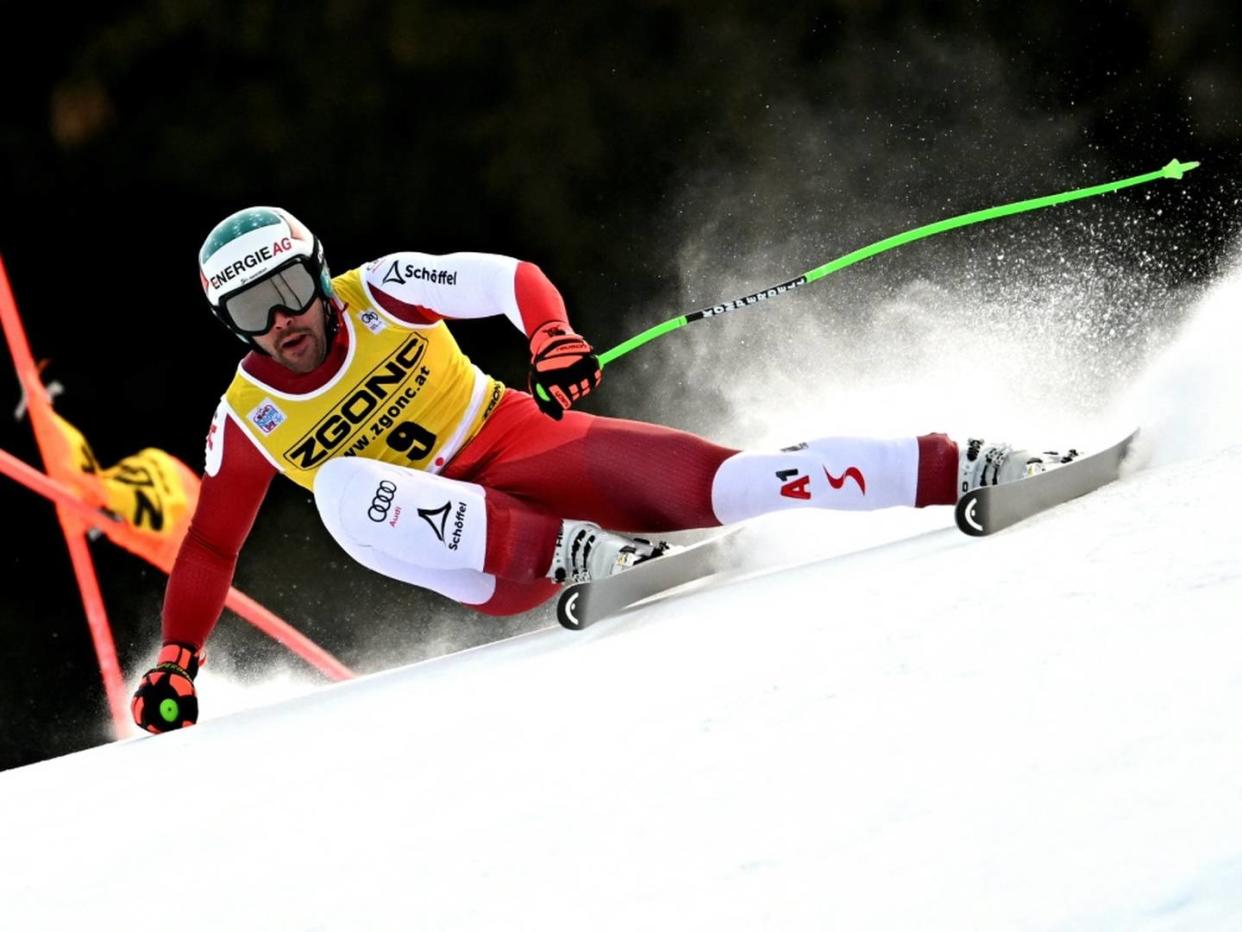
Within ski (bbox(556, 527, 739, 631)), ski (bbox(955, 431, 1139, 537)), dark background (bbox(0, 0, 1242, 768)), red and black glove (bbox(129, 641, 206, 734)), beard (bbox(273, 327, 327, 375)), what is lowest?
ski (bbox(955, 431, 1139, 537))

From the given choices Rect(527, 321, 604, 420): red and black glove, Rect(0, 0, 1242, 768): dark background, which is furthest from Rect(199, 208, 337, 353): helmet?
Rect(0, 0, 1242, 768): dark background

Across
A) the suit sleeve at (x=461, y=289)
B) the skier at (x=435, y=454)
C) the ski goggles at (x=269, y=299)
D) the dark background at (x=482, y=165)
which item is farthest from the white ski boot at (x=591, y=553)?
the dark background at (x=482, y=165)

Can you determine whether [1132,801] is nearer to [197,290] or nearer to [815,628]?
[815,628]

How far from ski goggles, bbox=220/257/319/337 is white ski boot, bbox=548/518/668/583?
A: 0.59 metres

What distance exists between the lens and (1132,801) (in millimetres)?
820

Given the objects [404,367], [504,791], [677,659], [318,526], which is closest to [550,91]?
[318,526]

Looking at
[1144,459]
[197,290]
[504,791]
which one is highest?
[197,290]

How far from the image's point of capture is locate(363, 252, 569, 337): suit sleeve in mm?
2484

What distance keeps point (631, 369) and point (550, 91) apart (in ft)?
2.71

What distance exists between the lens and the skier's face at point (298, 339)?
99.3 inches

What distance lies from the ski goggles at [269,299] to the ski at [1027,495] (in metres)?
1.21

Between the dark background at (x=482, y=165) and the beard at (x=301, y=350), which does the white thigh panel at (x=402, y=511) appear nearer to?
the beard at (x=301, y=350)

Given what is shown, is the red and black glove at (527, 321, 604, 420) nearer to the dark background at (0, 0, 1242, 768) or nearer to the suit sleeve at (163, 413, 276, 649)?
→ the suit sleeve at (163, 413, 276, 649)

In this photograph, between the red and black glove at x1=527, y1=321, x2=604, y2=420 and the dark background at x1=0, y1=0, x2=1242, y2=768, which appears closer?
the red and black glove at x1=527, y1=321, x2=604, y2=420
